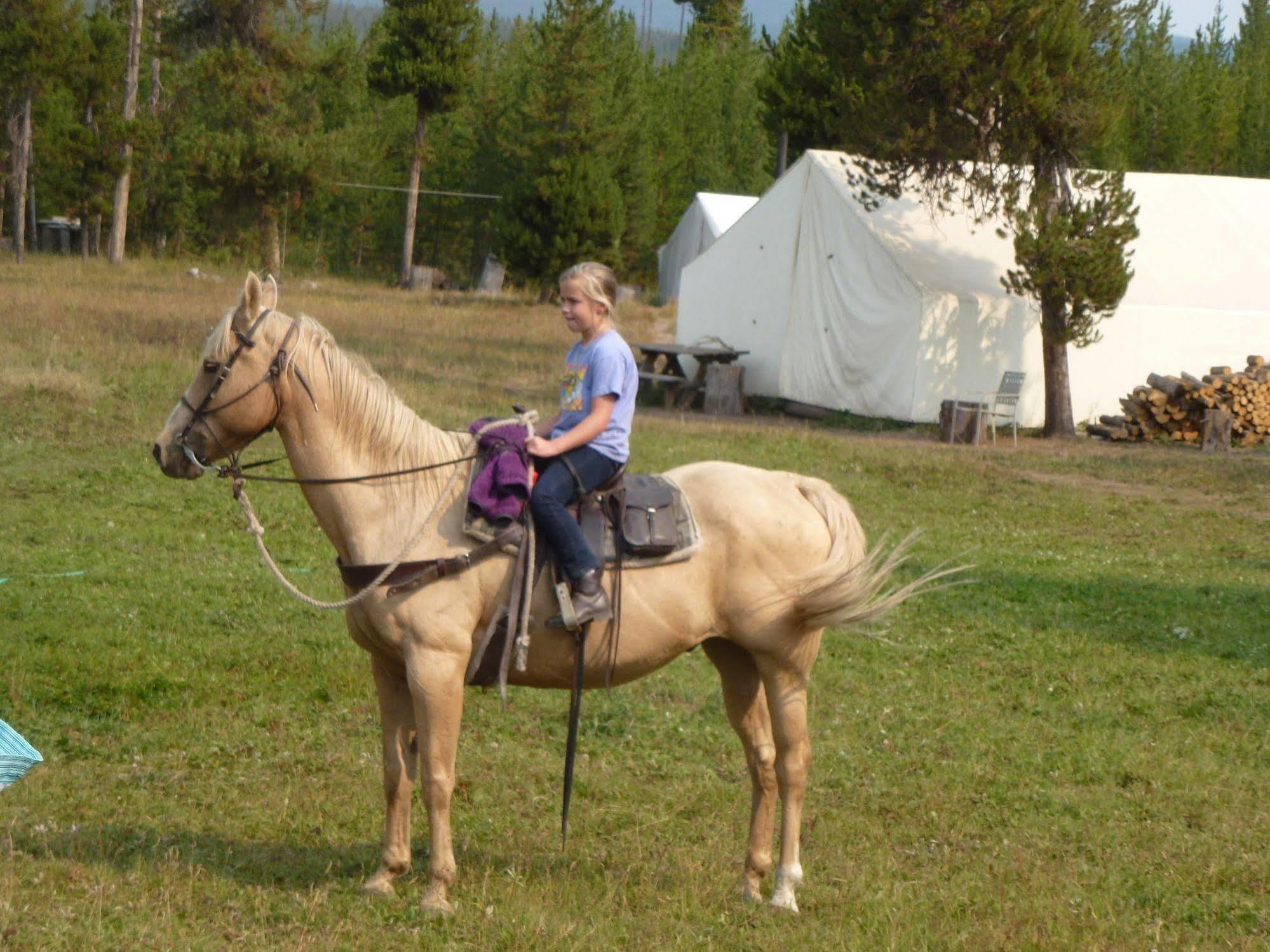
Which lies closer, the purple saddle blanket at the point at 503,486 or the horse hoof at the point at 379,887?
the purple saddle blanket at the point at 503,486

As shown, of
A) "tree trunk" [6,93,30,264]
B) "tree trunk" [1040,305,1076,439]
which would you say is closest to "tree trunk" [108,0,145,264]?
"tree trunk" [6,93,30,264]

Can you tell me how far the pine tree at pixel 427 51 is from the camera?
1612 inches

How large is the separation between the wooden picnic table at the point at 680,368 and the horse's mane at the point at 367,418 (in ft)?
59.3

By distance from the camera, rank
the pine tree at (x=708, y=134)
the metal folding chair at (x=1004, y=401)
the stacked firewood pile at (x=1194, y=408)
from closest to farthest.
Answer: the metal folding chair at (x=1004, y=401) → the stacked firewood pile at (x=1194, y=408) → the pine tree at (x=708, y=134)

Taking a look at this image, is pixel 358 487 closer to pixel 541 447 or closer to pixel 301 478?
pixel 301 478

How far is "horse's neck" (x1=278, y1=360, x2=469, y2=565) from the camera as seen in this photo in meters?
4.92

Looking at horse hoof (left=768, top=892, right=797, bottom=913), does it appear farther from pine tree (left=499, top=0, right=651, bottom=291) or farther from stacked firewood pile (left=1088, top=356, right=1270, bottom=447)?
pine tree (left=499, top=0, right=651, bottom=291)

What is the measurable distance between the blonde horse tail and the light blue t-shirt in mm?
916

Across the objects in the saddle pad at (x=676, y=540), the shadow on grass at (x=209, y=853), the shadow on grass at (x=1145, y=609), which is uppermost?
the saddle pad at (x=676, y=540)

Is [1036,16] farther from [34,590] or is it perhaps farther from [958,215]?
[34,590]

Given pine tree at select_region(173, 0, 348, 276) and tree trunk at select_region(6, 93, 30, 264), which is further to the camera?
tree trunk at select_region(6, 93, 30, 264)

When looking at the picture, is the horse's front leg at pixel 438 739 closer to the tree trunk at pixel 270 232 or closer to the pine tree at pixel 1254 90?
the tree trunk at pixel 270 232

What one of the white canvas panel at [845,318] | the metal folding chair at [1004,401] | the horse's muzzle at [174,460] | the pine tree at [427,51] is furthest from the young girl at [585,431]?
the pine tree at [427,51]

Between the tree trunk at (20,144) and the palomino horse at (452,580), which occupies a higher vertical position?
the tree trunk at (20,144)
